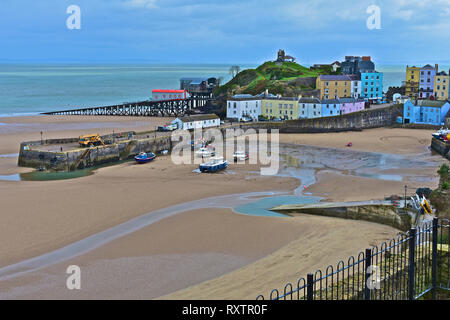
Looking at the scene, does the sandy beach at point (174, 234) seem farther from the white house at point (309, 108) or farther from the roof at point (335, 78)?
the roof at point (335, 78)

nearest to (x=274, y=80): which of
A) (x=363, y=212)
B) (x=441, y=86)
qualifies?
(x=441, y=86)

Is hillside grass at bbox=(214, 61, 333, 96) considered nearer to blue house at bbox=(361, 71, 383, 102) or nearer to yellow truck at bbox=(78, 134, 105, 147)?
blue house at bbox=(361, 71, 383, 102)

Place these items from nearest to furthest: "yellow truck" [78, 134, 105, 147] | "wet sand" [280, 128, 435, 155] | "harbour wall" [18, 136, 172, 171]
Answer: "harbour wall" [18, 136, 172, 171] < "yellow truck" [78, 134, 105, 147] < "wet sand" [280, 128, 435, 155]

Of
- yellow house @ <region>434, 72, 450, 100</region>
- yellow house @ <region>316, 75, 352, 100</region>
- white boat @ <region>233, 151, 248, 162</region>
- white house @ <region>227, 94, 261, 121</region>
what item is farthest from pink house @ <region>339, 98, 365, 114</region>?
white boat @ <region>233, 151, 248, 162</region>

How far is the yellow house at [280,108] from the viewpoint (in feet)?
167

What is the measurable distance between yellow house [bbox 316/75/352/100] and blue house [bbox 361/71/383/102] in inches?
123

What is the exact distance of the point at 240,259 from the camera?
14.6 metres

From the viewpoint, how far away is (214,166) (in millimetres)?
28391

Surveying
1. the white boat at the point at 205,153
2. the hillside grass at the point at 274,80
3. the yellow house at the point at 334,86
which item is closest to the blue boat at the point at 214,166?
the white boat at the point at 205,153

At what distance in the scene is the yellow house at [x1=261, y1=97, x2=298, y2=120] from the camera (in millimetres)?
50969

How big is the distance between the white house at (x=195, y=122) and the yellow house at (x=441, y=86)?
Result: 90.4 feet

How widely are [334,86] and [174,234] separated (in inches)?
1912

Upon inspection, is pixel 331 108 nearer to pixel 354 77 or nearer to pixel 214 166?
pixel 354 77
